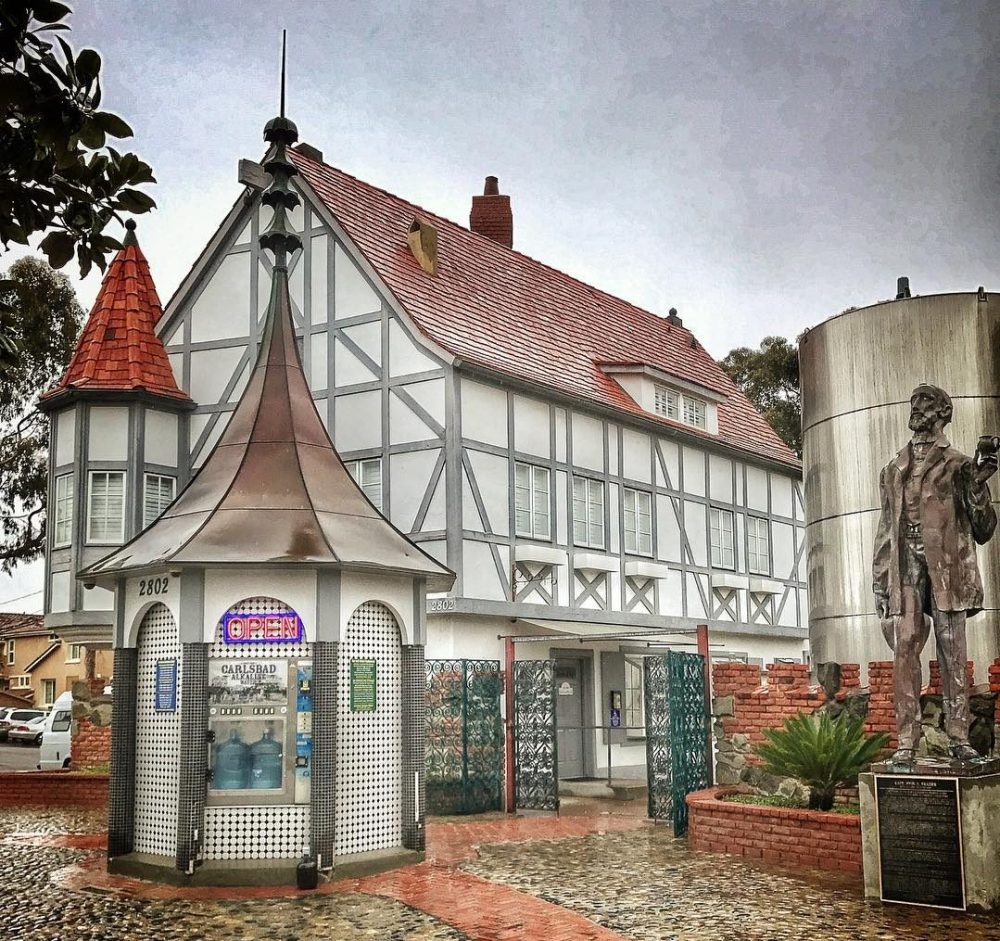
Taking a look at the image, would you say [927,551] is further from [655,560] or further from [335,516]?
[655,560]

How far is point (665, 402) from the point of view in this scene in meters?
27.4

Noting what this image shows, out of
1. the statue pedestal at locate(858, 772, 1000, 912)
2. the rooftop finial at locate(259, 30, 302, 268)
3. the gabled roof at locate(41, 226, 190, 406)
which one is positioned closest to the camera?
the statue pedestal at locate(858, 772, 1000, 912)

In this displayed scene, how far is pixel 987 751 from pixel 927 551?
88.4 inches

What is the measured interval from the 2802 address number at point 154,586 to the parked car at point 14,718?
37372mm

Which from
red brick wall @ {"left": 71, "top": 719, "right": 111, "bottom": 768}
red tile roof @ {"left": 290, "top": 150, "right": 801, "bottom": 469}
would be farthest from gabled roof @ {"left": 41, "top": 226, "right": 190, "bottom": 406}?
red brick wall @ {"left": 71, "top": 719, "right": 111, "bottom": 768}

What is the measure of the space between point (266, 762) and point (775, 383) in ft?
120

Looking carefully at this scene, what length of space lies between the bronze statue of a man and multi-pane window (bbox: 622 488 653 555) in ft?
44.4

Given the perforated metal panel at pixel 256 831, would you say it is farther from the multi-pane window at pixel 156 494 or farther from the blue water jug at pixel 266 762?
the multi-pane window at pixel 156 494

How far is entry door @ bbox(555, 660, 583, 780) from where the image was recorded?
2309 centimetres

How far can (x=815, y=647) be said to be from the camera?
19750 mm

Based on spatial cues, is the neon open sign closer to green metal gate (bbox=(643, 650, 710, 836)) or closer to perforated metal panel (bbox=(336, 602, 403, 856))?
perforated metal panel (bbox=(336, 602, 403, 856))

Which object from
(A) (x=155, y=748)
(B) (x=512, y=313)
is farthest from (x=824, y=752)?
(B) (x=512, y=313)

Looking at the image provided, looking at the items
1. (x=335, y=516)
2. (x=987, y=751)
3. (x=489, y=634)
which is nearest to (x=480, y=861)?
(x=335, y=516)

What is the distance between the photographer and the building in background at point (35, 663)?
58.9m
